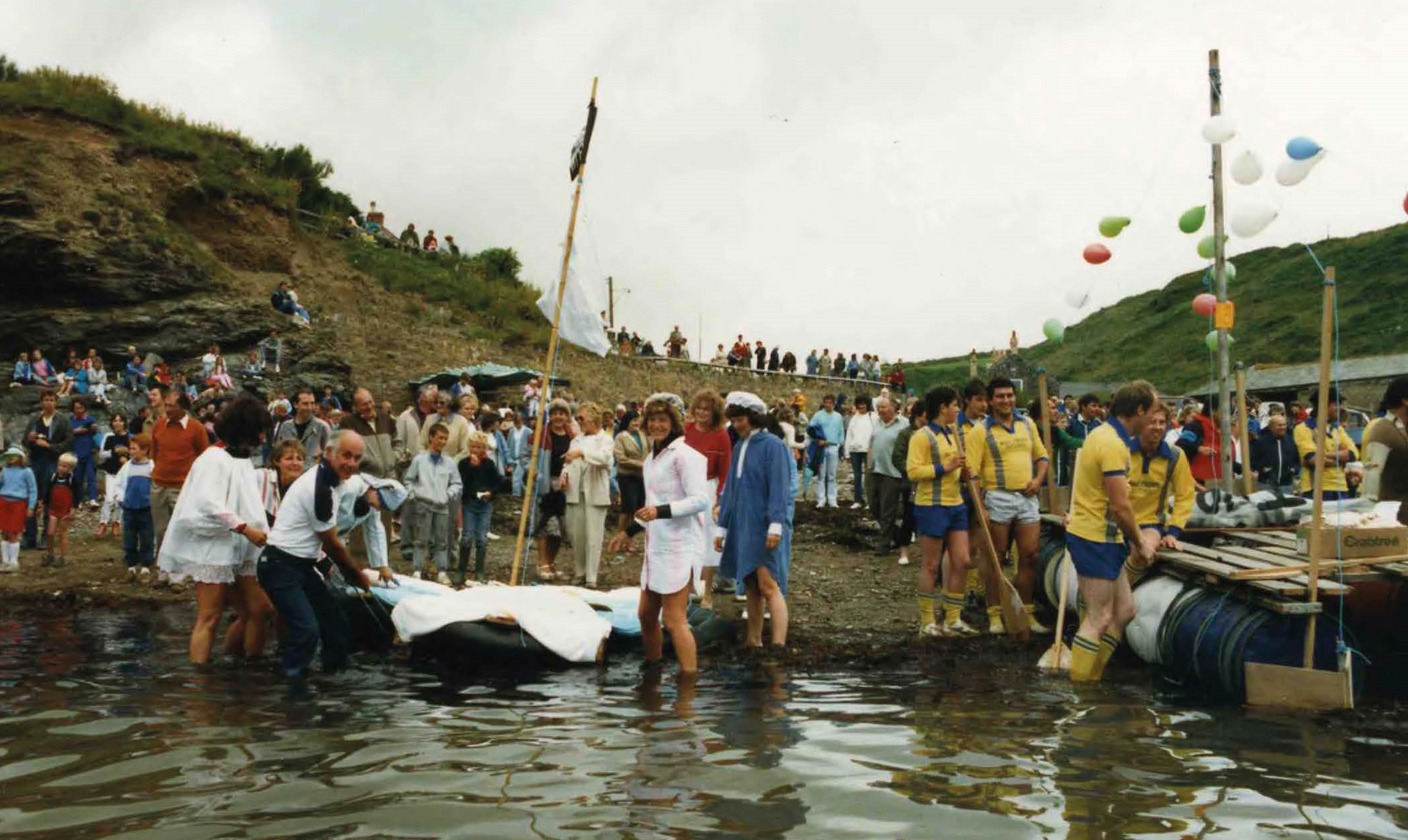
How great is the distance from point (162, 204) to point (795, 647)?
3196 cm

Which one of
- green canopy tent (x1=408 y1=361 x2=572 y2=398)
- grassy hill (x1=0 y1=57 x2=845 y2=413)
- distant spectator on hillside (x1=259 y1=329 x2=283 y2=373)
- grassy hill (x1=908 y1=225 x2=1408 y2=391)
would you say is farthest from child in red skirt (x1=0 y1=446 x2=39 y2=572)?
grassy hill (x1=908 y1=225 x2=1408 y2=391)

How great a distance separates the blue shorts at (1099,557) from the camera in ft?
22.3

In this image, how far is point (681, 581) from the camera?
280 inches

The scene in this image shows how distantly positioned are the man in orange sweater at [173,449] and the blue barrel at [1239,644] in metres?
9.33

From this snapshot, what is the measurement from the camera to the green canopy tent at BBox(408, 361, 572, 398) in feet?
96.6

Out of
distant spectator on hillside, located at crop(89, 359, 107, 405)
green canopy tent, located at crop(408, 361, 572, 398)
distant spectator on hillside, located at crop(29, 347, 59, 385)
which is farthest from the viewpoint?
green canopy tent, located at crop(408, 361, 572, 398)

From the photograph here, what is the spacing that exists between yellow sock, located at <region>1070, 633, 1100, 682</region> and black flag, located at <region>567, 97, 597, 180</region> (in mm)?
6457

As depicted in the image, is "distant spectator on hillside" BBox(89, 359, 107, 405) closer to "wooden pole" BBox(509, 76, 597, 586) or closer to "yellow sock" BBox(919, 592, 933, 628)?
"wooden pole" BBox(509, 76, 597, 586)

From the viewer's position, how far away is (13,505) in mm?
12383

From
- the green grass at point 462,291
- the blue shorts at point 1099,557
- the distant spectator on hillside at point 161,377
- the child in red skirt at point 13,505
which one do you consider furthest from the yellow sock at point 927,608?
the green grass at point 462,291

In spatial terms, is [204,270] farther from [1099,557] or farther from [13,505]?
[1099,557]

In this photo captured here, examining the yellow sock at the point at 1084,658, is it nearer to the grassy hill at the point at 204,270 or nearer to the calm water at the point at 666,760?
the calm water at the point at 666,760

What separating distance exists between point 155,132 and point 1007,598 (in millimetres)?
35244

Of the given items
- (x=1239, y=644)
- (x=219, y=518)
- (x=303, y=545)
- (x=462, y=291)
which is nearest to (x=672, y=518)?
(x=303, y=545)
